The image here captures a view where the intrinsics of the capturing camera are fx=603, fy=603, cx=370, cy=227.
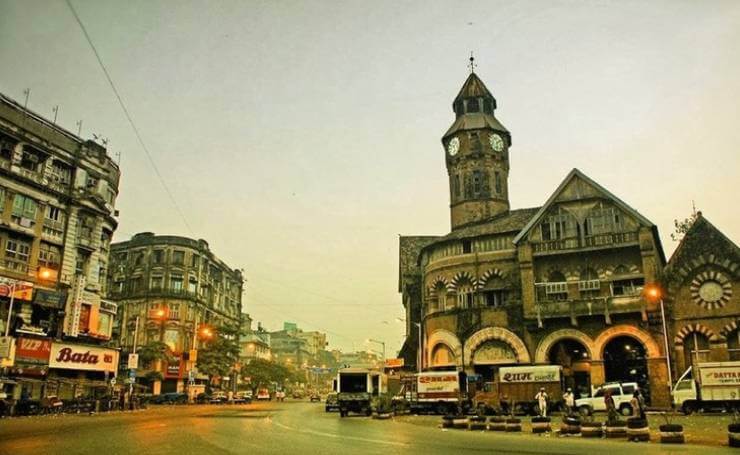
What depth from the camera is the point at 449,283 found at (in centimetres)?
4812

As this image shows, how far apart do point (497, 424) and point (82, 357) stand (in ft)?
110

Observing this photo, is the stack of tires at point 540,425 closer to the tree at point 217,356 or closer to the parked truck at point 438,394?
the parked truck at point 438,394

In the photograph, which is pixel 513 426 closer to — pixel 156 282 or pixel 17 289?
pixel 17 289

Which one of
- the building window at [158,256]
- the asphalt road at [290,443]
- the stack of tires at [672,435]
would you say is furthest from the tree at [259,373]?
the stack of tires at [672,435]

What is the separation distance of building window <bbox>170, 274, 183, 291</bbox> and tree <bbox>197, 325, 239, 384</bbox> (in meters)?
6.60

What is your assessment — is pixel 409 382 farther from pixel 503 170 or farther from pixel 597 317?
pixel 503 170

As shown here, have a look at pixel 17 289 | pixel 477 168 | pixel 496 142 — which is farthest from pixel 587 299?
pixel 17 289

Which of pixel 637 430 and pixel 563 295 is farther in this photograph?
pixel 563 295

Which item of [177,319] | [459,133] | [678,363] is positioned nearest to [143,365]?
[177,319]

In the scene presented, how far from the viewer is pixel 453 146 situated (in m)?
60.5

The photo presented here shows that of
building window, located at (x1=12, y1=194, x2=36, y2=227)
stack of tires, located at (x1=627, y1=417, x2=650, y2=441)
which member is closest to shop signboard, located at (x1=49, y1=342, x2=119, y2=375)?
building window, located at (x1=12, y1=194, x2=36, y2=227)

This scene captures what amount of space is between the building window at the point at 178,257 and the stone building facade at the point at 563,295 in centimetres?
3137

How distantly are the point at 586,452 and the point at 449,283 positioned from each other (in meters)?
33.5

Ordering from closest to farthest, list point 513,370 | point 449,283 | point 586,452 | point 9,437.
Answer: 1. point 586,452
2. point 9,437
3. point 513,370
4. point 449,283
